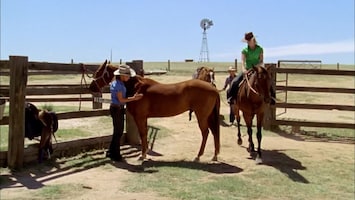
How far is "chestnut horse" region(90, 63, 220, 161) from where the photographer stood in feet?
27.8

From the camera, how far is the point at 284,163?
9047mm

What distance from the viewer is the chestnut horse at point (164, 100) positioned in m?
8.46

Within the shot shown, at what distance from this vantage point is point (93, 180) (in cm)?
702

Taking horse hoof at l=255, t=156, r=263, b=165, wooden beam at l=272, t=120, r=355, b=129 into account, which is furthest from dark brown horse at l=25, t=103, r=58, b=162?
wooden beam at l=272, t=120, r=355, b=129

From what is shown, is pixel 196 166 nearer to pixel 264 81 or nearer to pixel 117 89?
pixel 117 89

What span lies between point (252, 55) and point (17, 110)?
4.89m

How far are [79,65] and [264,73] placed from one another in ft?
11.5

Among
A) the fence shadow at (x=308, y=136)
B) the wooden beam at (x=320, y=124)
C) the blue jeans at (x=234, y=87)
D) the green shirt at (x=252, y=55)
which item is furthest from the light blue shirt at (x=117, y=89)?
the wooden beam at (x=320, y=124)

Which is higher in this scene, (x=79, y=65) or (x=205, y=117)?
(x=79, y=65)

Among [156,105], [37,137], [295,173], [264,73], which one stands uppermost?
[264,73]

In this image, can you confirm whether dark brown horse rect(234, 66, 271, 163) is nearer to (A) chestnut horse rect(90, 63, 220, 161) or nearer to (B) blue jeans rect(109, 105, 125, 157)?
(A) chestnut horse rect(90, 63, 220, 161)

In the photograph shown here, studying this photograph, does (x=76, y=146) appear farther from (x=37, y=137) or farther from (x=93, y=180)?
(x=93, y=180)

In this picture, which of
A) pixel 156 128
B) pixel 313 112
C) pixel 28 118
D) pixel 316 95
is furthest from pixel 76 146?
pixel 316 95

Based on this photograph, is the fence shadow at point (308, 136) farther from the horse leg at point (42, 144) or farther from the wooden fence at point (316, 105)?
the horse leg at point (42, 144)
